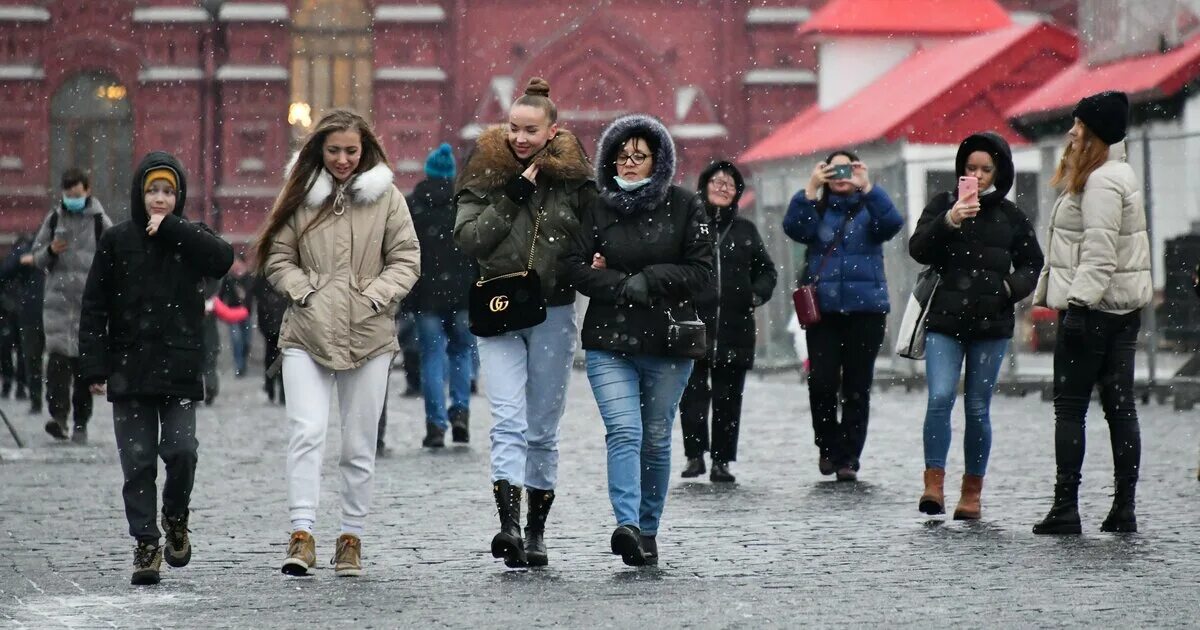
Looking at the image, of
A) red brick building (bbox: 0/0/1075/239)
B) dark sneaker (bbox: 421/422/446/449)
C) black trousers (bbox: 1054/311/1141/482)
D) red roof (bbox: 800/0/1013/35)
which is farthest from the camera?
red brick building (bbox: 0/0/1075/239)

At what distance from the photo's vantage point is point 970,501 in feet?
32.8

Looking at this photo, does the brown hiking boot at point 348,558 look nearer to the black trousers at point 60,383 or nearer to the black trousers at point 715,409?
the black trousers at point 715,409

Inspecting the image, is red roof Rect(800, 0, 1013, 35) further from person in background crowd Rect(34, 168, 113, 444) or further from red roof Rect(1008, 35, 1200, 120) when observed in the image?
person in background crowd Rect(34, 168, 113, 444)

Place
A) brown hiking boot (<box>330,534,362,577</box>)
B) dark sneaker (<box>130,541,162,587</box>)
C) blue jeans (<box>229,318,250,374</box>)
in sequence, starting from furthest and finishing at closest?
blue jeans (<box>229,318,250,374</box>) < brown hiking boot (<box>330,534,362,577</box>) < dark sneaker (<box>130,541,162,587</box>)

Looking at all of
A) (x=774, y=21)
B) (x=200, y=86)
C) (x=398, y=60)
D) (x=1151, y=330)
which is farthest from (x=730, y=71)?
(x=1151, y=330)

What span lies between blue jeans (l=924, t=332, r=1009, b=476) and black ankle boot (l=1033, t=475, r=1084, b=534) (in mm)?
657

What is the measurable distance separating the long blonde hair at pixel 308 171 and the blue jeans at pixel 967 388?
2.99 metres

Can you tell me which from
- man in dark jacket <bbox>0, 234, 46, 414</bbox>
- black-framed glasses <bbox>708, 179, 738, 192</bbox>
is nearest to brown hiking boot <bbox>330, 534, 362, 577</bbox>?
black-framed glasses <bbox>708, 179, 738, 192</bbox>

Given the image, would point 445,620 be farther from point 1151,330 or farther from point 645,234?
point 1151,330

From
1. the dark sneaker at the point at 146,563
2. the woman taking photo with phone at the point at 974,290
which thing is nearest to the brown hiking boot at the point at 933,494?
the woman taking photo with phone at the point at 974,290

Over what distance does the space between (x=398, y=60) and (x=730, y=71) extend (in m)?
6.98

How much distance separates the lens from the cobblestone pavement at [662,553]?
7320 millimetres

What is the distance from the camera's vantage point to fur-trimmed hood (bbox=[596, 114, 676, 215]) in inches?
338

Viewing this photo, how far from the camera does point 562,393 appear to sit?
345 inches
